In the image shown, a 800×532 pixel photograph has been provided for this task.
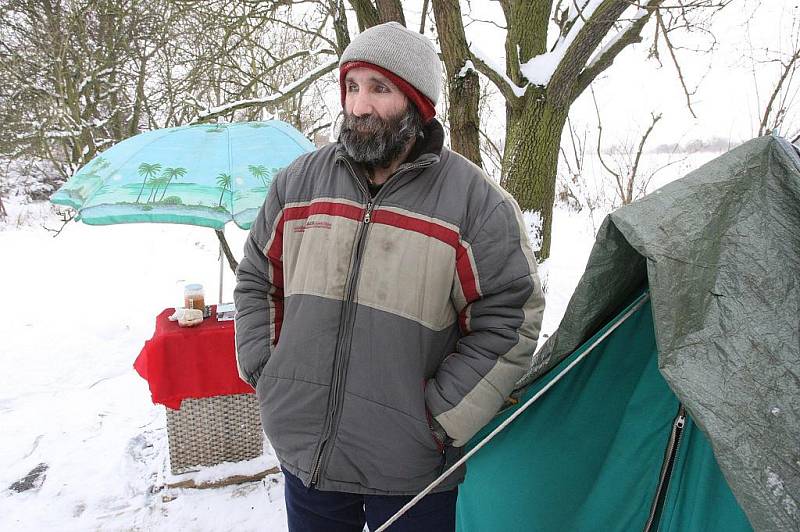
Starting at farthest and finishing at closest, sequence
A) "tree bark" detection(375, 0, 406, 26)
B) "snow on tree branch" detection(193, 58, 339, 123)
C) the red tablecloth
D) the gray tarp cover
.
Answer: "snow on tree branch" detection(193, 58, 339, 123)
"tree bark" detection(375, 0, 406, 26)
the red tablecloth
the gray tarp cover

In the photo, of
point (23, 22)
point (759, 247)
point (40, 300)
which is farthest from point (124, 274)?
point (759, 247)

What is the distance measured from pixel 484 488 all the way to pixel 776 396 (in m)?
1.01

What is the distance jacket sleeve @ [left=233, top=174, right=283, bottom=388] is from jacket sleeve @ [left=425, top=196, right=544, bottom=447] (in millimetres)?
535

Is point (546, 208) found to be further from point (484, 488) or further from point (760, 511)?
point (760, 511)

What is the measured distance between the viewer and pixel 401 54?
1.31 meters

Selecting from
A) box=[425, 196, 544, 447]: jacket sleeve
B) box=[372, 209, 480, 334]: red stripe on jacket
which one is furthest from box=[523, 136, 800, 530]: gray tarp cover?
box=[372, 209, 480, 334]: red stripe on jacket

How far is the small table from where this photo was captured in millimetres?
2635

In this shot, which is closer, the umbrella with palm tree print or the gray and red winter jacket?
the gray and red winter jacket

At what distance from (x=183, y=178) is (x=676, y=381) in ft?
8.18

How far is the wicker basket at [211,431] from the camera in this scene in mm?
2838

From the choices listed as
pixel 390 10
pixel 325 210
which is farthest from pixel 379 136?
pixel 390 10

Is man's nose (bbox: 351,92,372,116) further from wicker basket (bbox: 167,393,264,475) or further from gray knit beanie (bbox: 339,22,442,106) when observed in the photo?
wicker basket (bbox: 167,393,264,475)

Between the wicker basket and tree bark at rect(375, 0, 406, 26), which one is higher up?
tree bark at rect(375, 0, 406, 26)

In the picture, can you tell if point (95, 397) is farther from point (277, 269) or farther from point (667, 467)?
point (667, 467)
